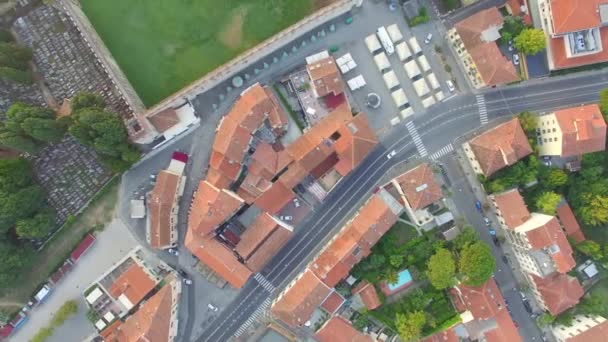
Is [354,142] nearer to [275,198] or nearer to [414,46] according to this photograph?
[275,198]

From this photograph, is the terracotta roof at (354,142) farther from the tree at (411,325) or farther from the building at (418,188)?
the tree at (411,325)

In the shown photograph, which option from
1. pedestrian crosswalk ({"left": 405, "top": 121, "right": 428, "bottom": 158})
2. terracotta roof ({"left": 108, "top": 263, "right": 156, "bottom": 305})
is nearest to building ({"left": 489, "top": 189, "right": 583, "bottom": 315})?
pedestrian crosswalk ({"left": 405, "top": 121, "right": 428, "bottom": 158})

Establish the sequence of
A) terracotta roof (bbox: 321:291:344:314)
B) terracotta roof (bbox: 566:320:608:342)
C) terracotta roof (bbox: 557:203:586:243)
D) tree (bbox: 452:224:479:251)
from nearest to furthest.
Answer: terracotta roof (bbox: 566:320:608:342) → tree (bbox: 452:224:479:251) → terracotta roof (bbox: 321:291:344:314) → terracotta roof (bbox: 557:203:586:243)

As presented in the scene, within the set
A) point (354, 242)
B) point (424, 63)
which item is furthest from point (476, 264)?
point (424, 63)

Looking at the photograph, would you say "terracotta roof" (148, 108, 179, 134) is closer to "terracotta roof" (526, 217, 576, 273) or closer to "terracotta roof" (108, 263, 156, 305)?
"terracotta roof" (108, 263, 156, 305)

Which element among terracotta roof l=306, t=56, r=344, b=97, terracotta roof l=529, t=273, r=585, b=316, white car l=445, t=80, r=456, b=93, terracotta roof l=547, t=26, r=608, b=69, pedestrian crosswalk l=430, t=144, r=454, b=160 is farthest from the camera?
pedestrian crosswalk l=430, t=144, r=454, b=160

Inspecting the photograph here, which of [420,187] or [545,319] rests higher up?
[420,187]
